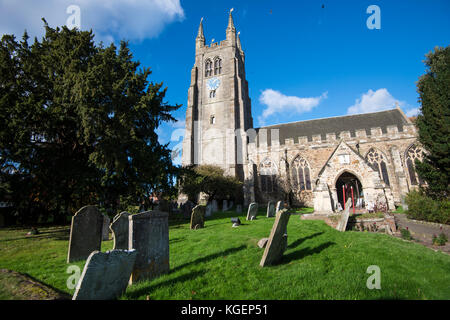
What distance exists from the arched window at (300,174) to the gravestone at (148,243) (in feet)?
69.5

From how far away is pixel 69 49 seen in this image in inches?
575

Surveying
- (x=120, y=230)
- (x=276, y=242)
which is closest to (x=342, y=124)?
(x=276, y=242)

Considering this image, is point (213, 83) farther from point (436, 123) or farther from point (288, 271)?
point (288, 271)

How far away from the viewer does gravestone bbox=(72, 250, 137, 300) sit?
2684mm

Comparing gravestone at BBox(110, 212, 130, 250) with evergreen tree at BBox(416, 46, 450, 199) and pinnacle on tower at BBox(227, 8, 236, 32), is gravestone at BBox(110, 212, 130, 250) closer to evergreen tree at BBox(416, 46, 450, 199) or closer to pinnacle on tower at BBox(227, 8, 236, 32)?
evergreen tree at BBox(416, 46, 450, 199)

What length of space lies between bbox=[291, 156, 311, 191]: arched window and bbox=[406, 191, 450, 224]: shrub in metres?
11.3

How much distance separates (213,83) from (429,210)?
2902cm

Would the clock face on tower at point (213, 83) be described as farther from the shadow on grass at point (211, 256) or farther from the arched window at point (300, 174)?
the shadow on grass at point (211, 256)

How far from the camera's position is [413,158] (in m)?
19.2

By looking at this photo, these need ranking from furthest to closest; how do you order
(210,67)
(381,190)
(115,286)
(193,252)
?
(210,67) < (381,190) < (193,252) < (115,286)

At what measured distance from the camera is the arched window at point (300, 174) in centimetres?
2312
